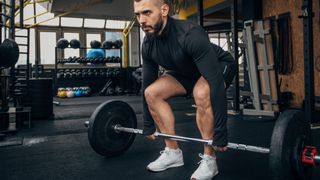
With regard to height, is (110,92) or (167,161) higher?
(110,92)

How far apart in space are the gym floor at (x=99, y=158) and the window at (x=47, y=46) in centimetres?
677

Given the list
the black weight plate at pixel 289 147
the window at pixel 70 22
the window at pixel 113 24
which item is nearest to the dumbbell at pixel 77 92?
the window at pixel 70 22

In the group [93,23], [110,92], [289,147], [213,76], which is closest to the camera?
[289,147]

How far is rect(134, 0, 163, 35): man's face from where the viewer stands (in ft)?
3.94

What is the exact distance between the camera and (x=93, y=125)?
1.56m

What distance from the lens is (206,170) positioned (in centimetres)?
124

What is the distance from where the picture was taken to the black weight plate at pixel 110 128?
61.9 inches

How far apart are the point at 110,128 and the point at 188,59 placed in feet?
2.03

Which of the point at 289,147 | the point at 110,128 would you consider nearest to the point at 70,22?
the point at 110,128

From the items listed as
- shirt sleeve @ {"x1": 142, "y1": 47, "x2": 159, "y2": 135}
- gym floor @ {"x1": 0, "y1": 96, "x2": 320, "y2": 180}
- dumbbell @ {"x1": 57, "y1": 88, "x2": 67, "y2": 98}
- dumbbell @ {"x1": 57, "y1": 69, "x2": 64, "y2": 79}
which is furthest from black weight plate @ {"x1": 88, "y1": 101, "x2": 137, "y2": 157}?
dumbbell @ {"x1": 57, "y1": 69, "x2": 64, "y2": 79}

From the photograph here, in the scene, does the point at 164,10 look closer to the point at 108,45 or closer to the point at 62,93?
the point at 62,93

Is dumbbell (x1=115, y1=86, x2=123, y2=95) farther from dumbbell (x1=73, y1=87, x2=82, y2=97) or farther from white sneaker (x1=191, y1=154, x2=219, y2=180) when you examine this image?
white sneaker (x1=191, y1=154, x2=219, y2=180)

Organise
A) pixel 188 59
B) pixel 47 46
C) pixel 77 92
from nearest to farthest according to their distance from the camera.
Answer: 1. pixel 188 59
2. pixel 77 92
3. pixel 47 46

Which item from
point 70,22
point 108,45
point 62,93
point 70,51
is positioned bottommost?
point 62,93
